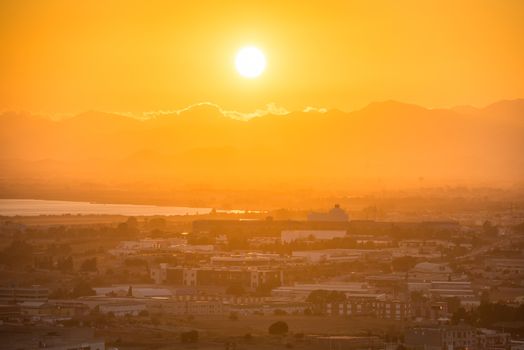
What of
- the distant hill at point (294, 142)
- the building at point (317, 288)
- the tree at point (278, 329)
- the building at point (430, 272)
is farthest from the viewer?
the distant hill at point (294, 142)

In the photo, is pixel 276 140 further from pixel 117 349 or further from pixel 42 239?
pixel 117 349

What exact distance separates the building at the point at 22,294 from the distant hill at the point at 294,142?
306ft

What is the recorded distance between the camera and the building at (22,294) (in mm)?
37969

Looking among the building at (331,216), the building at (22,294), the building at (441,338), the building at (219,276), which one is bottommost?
the building at (441,338)

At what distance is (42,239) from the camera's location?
54.9 meters

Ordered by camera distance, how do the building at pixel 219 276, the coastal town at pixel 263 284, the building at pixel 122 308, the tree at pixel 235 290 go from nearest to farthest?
1. the coastal town at pixel 263 284
2. the building at pixel 122 308
3. the tree at pixel 235 290
4. the building at pixel 219 276

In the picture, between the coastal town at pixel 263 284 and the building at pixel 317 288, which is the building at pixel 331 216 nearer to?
the coastal town at pixel 263 284

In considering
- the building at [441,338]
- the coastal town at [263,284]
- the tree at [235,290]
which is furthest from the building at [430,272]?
the building at [441,338]

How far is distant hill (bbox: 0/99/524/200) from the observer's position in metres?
138

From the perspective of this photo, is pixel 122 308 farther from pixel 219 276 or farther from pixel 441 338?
pixel 219 276

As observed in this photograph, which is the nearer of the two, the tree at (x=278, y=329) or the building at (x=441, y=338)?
the building at (x=441, y=338)

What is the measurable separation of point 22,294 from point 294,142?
112 m

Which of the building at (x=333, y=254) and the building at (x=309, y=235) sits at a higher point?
the building at (x=309, y=235)

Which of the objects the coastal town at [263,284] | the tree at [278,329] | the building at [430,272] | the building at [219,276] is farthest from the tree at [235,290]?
the tree at [278,329]
